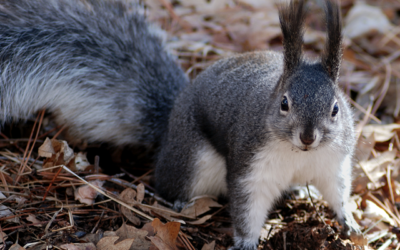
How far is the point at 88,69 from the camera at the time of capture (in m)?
2.43

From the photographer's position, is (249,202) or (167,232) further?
(249,202)

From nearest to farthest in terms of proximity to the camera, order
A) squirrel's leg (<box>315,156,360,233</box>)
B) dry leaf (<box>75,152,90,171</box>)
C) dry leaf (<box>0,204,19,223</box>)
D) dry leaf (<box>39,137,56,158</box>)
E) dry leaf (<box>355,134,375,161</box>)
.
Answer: dry leaf (<box>0,204,19,223</box>)
squirrel's leg (<box>315,156,360,233</box>)
dry leaf (<box>39,137,56,158</box>)
dry leaf (<box>75,152,90,171</box>)
dry leaf (<box>355,134,375,161</box>)

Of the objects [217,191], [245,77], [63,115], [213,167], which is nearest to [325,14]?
[245,77]

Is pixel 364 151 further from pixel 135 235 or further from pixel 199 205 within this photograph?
pixel 135 235

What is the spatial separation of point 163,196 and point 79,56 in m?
1.02

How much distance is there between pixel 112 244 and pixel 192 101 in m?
0.98

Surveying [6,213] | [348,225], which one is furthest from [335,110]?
[6,213]

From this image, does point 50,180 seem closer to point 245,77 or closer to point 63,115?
point 63,115

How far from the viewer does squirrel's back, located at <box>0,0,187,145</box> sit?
2238 millimetres

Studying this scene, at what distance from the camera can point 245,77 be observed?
7.32 feet

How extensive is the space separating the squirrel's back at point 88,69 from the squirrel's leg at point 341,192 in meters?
1.12

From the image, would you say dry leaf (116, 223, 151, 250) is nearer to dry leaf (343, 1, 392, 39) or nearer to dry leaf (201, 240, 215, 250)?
dry leaf (201, 240, 215, 250)

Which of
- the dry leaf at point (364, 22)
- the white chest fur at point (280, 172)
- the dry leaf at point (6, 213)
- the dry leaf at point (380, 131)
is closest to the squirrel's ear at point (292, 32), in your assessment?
the white chest fur at point (280, 172)

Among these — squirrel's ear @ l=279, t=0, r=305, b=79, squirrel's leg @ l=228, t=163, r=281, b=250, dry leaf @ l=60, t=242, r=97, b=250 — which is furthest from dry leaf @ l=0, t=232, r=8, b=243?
squirrel's ear @ l=279, t=0, r=305, b=79
